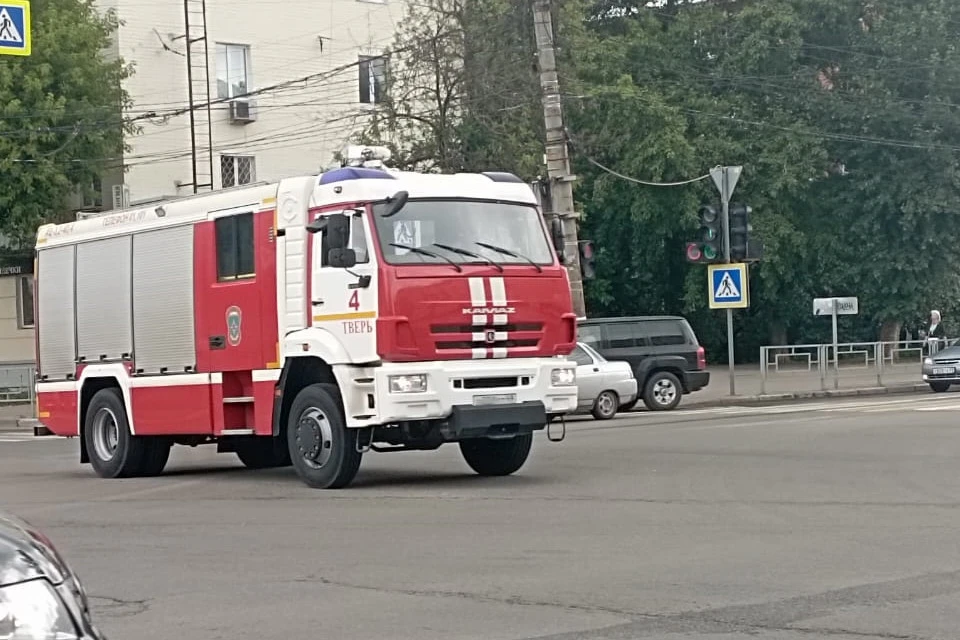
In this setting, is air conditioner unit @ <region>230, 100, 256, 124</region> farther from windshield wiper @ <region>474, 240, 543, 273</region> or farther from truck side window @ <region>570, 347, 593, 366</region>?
windshield wiper @ <region>474, 240, 543, 273</region>

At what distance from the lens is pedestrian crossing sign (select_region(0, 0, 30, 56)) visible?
18719mm

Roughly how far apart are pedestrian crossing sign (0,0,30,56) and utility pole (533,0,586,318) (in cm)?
1068

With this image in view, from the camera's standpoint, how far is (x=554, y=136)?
2817 centimetres

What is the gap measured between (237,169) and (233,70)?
301 cm

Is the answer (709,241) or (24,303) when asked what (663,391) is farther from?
(24,303)

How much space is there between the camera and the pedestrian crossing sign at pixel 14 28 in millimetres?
18719

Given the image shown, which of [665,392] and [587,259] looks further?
[665,392]

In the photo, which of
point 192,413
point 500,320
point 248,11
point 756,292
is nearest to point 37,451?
point 192,413

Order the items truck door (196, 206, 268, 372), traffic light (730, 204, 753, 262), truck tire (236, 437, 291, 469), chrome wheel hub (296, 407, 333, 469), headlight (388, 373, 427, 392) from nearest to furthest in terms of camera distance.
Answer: headlight (388, 373, 427, 392) → chrome wheel hub (296, 407, 333, 469) → truck door (196, 206, 268, 372) → truck tire (236, 437, 291, 469) → traffic light (730, 204, 753, 262)

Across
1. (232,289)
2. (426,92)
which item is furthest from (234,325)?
(426,92)

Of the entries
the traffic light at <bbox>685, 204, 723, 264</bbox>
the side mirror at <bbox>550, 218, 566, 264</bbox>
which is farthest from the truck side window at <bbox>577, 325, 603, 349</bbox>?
the side mirror at <bbox>550, 218, 566, 264</bbox>

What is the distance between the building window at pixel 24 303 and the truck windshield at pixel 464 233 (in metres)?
34.9

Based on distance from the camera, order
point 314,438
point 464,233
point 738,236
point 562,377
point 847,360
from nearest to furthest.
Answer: point 464,233 → point 314,438 → point 562,377 → point 738,236 → point 847,360

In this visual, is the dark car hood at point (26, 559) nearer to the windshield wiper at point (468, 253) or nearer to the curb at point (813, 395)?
the windshield wiper at point (468, 253)
